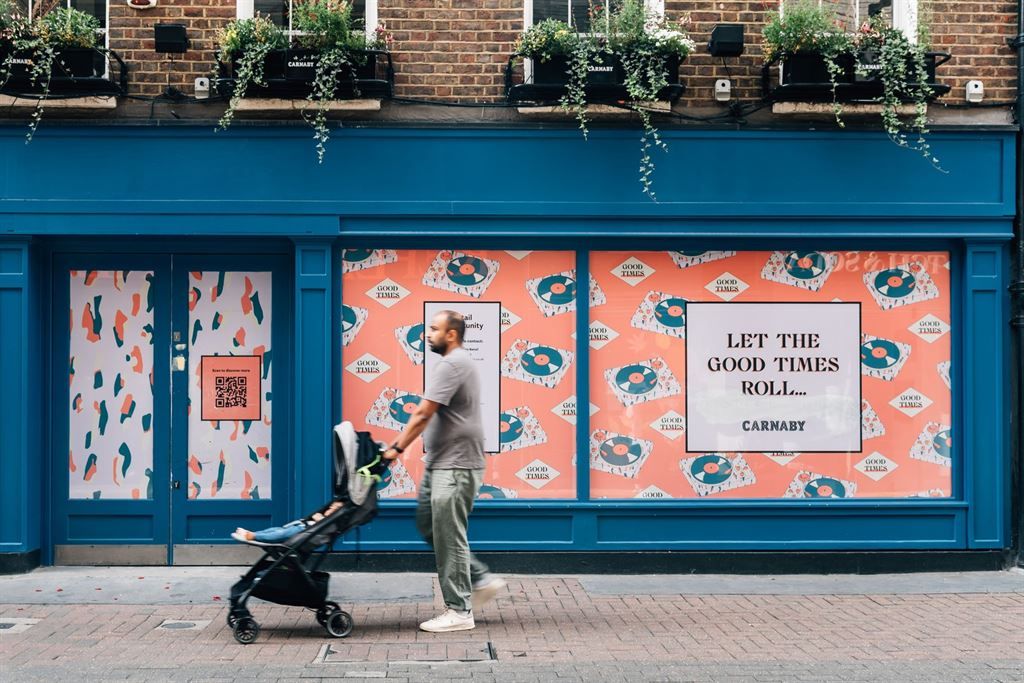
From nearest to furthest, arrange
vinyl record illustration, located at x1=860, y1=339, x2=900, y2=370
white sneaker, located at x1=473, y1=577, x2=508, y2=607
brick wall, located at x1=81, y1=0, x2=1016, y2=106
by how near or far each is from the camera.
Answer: white sneaker, located at x1=473, y1=577, x2=508, y2=607, brick wall, located at x1=81, y1=0, x2=1016, y2=106, vinyl record illustration, located at x1=860, y1=339, x2=900, y2=370

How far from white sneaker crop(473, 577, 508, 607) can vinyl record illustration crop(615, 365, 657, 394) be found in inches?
103

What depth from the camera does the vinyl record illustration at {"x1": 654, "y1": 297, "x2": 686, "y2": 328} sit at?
938 cm

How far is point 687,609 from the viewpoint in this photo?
7.96m

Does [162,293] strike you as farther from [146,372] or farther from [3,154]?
[3,154]

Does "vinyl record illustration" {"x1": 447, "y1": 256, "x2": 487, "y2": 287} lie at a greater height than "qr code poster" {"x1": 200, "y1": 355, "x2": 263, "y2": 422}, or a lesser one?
greater

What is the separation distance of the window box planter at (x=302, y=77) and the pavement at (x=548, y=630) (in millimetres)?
3860

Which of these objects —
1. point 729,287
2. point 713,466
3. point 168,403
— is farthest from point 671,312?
point 168,403

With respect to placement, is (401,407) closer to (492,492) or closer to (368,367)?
(368,367)

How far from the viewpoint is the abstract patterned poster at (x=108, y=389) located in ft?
30.7

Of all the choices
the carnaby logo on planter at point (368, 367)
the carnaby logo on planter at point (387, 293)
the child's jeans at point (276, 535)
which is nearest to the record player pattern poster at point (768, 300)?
the carnaby logo on planter at point (387, 293)

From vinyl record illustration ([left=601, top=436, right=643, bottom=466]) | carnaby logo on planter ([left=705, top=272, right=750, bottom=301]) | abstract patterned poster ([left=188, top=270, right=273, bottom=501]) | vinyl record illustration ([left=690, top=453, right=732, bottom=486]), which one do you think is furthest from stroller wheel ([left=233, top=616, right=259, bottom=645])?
carnaby logo on planter ([left=705, top=272, right=750, bottom=301])

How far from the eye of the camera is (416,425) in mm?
7023

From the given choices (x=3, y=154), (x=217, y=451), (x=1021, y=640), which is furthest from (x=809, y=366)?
(x=3, y=154)

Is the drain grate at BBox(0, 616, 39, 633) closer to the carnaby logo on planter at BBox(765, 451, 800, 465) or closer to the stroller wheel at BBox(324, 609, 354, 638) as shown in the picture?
the stroller wheel at BBox(324, 609, 354, 638)
